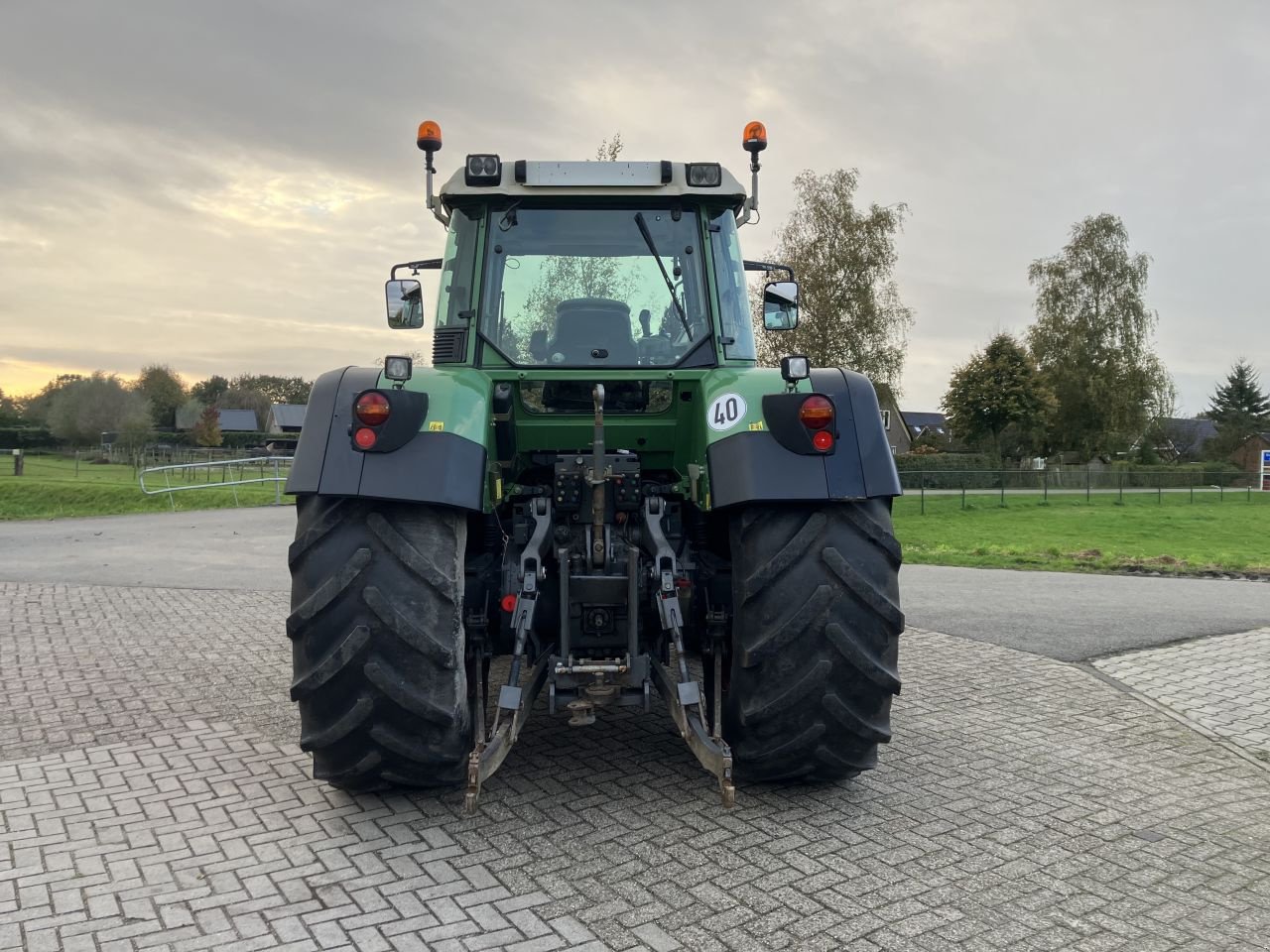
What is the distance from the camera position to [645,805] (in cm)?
427

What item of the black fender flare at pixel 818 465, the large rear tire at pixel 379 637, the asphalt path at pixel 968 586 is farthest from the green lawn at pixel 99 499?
the black fender flare at pixel 818 465

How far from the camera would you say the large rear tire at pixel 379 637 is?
3.78m

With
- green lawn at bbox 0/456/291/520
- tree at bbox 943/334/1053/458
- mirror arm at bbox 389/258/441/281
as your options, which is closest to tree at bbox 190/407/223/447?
green lawn at bbox 0/456/291/520

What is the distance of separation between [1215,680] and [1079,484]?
33.1 meters

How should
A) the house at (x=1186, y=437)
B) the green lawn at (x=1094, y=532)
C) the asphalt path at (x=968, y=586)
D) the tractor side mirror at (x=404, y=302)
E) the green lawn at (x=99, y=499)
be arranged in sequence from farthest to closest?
the house at (x=1186, y=437) → the green lawn at (x=99, y=499) → the green lawn at (x=1094, y=532) → the asphalt path at (x=968, y=586) → the tractor side mirror at (x=404, y=302)

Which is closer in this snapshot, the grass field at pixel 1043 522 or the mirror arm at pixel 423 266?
the mirror arm at pixel 423 266

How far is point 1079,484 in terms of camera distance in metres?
37.8

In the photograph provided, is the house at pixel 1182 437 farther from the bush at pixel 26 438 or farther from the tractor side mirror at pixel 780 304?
the bush at pixel 26 438

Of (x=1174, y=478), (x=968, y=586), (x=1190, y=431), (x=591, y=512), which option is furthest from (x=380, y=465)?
(x=1190, y=431)

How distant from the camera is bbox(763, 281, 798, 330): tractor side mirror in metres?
5.48

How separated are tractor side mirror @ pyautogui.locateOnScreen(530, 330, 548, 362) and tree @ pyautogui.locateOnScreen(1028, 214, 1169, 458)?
49489 millimetres

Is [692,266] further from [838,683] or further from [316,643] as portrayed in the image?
[316,643]

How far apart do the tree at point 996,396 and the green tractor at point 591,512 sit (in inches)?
1708

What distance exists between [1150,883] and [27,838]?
13.8 feet
